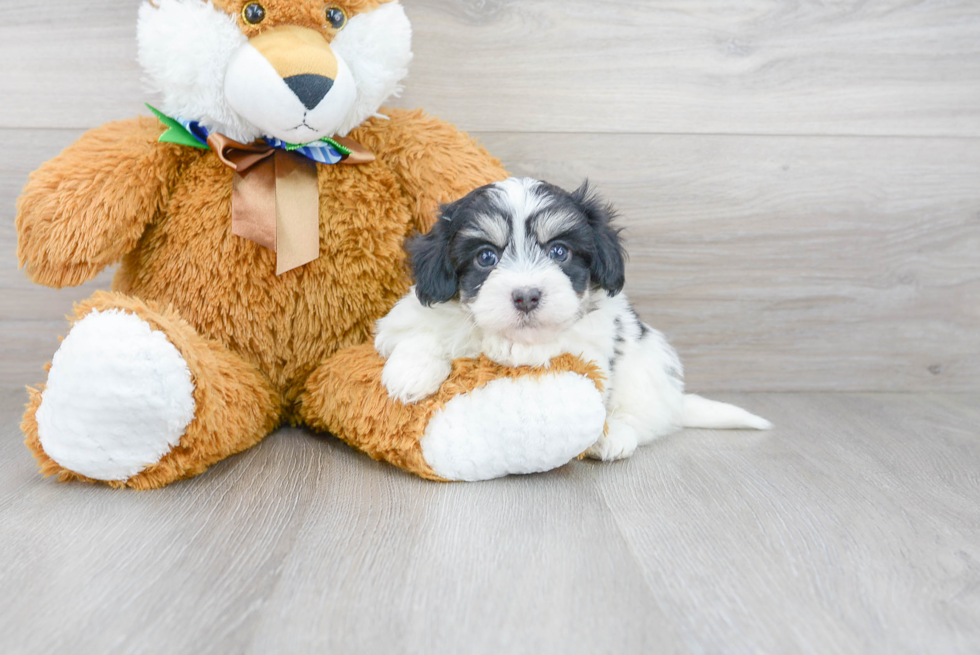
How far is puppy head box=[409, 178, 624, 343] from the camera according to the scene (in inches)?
50.6

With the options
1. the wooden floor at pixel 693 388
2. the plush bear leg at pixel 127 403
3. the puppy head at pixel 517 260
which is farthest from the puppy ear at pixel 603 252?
the plush bear leg at pixel 127 403

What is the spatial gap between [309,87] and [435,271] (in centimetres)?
41

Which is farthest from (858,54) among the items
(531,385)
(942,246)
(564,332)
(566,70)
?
(531,385)

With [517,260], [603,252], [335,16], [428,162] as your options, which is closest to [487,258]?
[517,260]

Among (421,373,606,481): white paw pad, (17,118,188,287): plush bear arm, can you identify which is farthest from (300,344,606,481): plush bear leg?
(17,118,188,287): plush bear arm

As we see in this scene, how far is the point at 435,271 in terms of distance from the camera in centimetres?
135

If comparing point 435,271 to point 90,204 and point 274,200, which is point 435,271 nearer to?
point 274,200

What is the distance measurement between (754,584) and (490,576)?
0.37 metres

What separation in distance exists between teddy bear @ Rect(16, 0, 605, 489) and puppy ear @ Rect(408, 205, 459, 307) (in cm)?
15

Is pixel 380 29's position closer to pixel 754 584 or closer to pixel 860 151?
pixel 754 584

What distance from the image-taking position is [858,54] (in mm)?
1985

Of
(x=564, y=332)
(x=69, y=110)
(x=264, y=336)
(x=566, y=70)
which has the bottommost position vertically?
(x=264, y=336)

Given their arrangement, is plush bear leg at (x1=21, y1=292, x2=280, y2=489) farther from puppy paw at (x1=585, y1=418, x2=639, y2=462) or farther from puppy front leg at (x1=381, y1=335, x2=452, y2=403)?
→ puppy paw at (x1=585, y1=418, x2=639, y2=462)

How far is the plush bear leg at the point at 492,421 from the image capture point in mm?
1320
